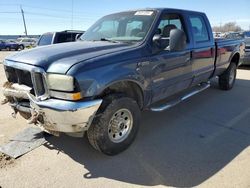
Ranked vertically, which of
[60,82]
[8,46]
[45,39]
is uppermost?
[60,82]

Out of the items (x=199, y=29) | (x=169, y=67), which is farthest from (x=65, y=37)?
(x=169, y=67)

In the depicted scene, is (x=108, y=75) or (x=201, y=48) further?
(x=201, y=48)

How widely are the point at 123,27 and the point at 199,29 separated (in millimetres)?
1835

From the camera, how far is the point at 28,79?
337 cm

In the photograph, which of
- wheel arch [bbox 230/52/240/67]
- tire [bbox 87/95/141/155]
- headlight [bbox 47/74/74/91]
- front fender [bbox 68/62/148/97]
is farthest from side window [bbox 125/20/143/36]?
wheel arch [bbox 230/52/240/67]

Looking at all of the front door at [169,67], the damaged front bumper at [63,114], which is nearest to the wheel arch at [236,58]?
the front door at [169,67]

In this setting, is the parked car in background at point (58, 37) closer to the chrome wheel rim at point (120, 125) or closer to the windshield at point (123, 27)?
the windshield at point (123, 27)

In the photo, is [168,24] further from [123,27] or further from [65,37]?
[65,37]

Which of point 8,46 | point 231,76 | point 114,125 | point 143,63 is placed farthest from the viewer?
point 8,46

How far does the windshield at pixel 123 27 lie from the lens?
157 inches

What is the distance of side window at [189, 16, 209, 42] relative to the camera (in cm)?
498

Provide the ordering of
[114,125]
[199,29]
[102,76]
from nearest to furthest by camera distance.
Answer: [102,76] < [114,125] < [199,29]

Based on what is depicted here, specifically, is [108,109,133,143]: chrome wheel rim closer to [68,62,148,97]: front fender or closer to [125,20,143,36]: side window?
[68,62,148,97]: front fender

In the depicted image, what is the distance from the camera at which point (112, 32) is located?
4.34 meters
